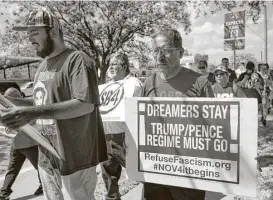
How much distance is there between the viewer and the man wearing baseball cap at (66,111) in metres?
2.07

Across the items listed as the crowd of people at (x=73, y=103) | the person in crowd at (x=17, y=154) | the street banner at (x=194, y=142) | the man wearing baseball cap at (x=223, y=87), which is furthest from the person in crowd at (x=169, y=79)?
the man wearing baseball cap at (x=223, y=87)

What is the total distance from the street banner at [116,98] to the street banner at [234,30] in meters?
5.25

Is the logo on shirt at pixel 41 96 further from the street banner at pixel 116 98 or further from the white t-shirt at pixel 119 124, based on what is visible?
the white t-shirt at pixel 119 124

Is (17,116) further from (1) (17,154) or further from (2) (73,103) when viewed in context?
(1) (17,154)

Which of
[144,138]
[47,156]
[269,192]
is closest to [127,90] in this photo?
[144,138]

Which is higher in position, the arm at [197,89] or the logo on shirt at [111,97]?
the arm at [197,89]

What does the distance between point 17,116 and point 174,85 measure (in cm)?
102

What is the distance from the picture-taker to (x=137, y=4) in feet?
56.3

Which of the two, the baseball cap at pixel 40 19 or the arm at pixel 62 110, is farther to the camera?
the baseball cap at pixel 40 19

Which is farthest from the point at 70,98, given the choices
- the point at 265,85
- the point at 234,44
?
the point at 265,85

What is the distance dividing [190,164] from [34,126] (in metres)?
0.95

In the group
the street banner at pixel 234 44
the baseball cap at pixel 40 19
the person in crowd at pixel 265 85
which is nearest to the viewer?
the baseball cap at pixel 40 19

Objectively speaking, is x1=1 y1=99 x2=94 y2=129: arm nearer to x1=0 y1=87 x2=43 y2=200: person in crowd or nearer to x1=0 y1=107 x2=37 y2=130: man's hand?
x1=0 y1=107 x2=37 y2=130: man's hand

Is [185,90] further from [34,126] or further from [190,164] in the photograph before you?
[34,126]
